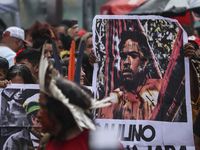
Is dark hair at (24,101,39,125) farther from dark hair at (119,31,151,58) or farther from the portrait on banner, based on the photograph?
dark hair at (119,31,151,58)

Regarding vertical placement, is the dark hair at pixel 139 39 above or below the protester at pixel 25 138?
above

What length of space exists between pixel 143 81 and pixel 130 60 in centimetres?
22

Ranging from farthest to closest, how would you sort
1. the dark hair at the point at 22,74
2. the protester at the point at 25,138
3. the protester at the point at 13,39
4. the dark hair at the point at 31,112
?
the protester at the point at 13,39
the dark hair at the point at 22,74
the dark hair at the point at 31,112
the protester at the point at 25,138

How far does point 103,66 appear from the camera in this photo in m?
4.21

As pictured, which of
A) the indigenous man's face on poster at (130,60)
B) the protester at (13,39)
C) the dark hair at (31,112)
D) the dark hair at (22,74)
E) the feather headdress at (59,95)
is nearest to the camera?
the feather headdress at (59,95)

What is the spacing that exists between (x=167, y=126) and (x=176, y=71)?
1.62 ft

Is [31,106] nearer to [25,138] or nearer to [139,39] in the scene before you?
[25,138]

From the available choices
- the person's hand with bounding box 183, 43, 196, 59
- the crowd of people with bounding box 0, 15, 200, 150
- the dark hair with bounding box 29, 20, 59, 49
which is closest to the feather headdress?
the crowd of people with bounding box 0, 15, 200, 150

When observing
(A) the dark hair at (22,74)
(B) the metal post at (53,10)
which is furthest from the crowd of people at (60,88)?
(B) the metal post at (53,10)

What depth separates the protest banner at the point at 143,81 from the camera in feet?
13.3

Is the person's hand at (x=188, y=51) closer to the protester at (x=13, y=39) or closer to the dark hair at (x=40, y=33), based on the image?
the dark hair at (x=40, y=33)

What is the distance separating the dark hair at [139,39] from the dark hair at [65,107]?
162cm

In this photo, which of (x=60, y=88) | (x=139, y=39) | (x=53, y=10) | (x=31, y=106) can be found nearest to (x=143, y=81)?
(x=139, y=39)

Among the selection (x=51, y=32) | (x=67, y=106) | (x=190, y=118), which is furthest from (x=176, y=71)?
(x=51, y=32)
